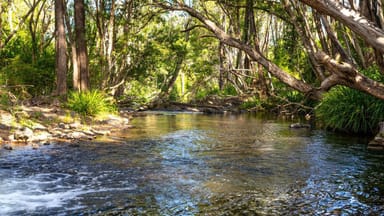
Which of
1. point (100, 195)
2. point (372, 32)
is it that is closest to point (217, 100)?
point (372, 32)

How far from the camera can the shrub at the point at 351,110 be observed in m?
12.9

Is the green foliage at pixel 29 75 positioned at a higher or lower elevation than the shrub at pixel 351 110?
higher

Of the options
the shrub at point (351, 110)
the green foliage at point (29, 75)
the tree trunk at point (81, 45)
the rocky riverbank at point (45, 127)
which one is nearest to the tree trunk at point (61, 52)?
the tree trunk at point (81, 45)

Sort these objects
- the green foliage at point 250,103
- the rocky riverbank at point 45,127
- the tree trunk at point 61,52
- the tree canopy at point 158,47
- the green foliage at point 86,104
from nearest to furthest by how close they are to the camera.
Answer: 1. the rocky riverbank at point 45,127
2. the tree canopy at point 158,47
3. the green foliage at point 86,104
4. the tree trunk at point 61,52
5. the green foliage at point 250,103

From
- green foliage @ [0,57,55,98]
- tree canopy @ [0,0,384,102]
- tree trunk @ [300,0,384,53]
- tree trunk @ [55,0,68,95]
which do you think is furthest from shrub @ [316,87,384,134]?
green foliage @ [0,57,55,98]

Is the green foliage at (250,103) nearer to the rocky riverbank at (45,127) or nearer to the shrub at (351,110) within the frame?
the shrub at (351,110)

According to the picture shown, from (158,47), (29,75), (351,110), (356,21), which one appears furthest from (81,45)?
(356,21)

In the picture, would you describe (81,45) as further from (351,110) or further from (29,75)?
(351,110)

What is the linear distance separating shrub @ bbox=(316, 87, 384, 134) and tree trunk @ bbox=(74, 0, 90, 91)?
1026 centimetres

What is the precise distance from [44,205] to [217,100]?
26.2 meters

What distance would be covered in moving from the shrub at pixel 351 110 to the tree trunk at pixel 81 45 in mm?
10256

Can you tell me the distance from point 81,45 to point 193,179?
13.1 metres

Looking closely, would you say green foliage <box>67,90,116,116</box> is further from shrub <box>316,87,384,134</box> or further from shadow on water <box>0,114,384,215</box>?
shrub <box>316,87,384,134</box>

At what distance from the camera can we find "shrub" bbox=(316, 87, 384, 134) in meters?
12.9
